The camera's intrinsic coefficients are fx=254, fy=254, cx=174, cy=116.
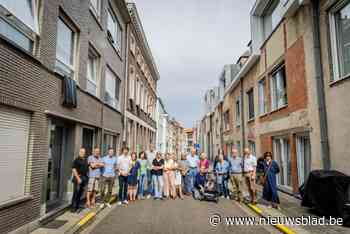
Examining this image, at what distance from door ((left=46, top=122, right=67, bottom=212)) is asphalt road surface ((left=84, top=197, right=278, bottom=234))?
1.59 m

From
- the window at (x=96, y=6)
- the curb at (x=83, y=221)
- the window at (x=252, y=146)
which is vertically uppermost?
the window at (x=96, y=6)

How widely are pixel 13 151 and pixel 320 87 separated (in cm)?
839

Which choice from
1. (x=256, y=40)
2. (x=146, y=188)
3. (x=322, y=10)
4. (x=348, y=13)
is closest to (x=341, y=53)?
(x=348, y=13)

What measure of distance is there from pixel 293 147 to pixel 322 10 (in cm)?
481

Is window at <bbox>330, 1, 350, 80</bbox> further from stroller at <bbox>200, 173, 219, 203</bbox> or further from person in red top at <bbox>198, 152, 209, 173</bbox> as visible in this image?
person in red top at <bbox>198, 152, 209, 173</bbox>

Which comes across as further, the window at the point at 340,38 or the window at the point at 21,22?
the window at the point at 340,38

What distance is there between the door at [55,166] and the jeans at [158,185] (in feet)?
11.3

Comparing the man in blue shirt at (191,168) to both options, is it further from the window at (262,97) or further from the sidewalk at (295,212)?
the window at (262,97)

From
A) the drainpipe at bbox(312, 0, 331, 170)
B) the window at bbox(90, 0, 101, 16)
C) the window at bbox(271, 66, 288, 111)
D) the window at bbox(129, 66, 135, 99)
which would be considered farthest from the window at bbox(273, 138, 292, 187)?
the window at bbox(129, 66, 135, 99)

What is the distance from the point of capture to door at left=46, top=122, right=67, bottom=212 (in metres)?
7.21

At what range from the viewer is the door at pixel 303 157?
9.01m

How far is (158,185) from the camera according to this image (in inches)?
388

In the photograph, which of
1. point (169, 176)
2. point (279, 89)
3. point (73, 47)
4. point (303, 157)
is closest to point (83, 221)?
point (169, 176)

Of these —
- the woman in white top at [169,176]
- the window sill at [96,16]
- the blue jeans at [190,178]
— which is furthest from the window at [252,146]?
the window sill at [96,16]
